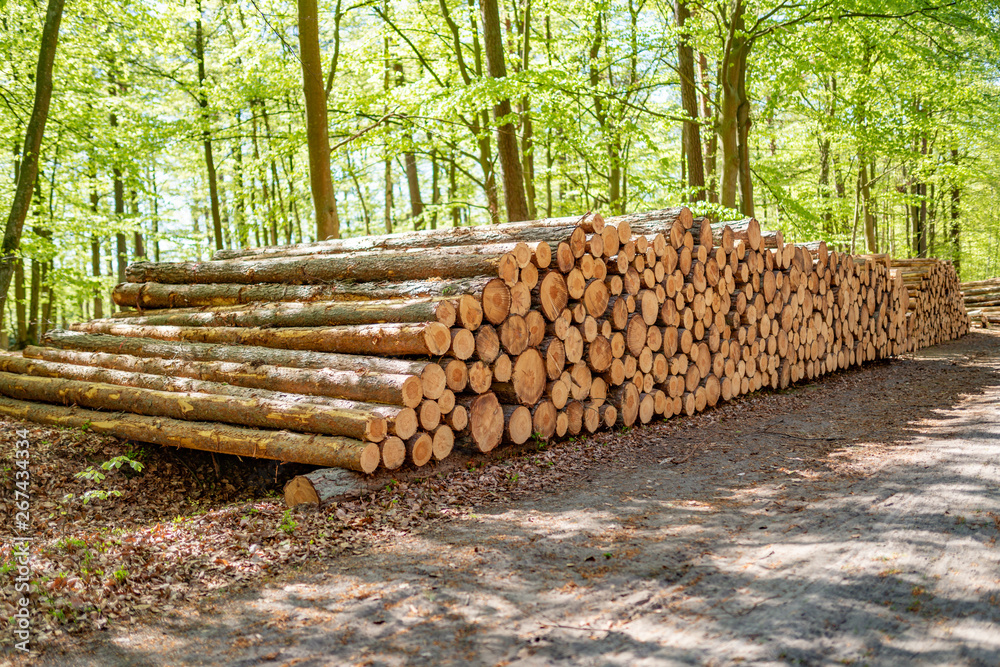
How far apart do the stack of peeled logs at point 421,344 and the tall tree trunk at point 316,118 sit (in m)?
1.80

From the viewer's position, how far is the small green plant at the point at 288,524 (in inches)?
167

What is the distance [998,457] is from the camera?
514 centimetres

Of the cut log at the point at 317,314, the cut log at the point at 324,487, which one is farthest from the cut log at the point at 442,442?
the cut log at the point at 317,314

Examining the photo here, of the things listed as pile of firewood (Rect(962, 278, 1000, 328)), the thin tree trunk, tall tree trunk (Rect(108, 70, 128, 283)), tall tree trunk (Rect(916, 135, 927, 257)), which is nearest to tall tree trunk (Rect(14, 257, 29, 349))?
tall tree trunk (Rect(108, 70, 128, 283))

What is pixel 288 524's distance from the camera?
4.29m

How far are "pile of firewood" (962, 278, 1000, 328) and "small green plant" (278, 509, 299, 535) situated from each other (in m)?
21.6

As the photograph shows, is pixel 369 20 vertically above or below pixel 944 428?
above

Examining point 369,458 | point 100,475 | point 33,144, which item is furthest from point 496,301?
point 33,144

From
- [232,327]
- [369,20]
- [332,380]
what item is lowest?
[332,380]

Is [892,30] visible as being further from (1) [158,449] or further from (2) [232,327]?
(1) [158,449]

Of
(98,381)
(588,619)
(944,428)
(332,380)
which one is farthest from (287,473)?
(944,428)

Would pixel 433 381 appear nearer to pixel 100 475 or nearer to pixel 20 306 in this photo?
pixel 100 475

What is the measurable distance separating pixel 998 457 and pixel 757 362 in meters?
4.21

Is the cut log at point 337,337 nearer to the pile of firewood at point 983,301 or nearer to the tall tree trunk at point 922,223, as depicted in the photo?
the pile of firewood at point 983,301
